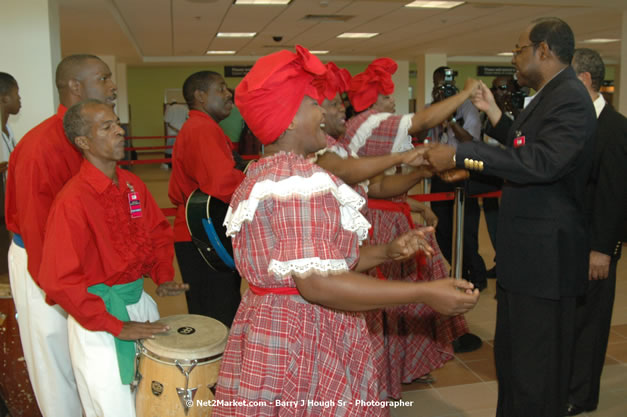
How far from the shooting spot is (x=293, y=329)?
5.18ft

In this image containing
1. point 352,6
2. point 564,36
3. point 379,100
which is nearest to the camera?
point 564,36

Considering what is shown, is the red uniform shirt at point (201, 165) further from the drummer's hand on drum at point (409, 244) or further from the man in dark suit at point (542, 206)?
the drummer's hand on drum at point (409, 244)

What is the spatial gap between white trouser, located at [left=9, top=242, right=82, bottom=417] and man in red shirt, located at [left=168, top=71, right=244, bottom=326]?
3.18 feet

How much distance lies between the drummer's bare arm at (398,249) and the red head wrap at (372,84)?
141 cm

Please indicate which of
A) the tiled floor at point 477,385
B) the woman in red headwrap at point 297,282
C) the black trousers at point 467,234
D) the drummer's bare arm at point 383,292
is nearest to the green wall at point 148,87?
the black trousers at point 467,234

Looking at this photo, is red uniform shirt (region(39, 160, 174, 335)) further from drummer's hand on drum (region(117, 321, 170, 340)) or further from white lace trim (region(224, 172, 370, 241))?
white lace trim (region(224, 172, 370, 241))

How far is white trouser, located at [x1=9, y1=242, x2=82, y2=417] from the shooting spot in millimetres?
2602

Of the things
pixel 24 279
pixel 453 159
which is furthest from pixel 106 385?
pixel 453 159

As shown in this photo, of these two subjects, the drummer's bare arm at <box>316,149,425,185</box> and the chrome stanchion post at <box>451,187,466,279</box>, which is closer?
the drummer's bare arm at <box>316,149,425,185</box>

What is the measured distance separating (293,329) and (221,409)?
0.34 meters

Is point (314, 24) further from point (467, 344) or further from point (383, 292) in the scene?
point (383, 292)

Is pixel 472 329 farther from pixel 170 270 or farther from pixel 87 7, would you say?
pixel 87 7

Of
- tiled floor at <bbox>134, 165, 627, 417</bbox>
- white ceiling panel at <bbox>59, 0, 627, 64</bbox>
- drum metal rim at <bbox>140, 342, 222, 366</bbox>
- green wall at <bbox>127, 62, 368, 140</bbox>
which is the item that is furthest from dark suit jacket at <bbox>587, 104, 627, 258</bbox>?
green wall at <bbox>127, 62, 368, 140</bbox>

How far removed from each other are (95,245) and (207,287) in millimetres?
1447
